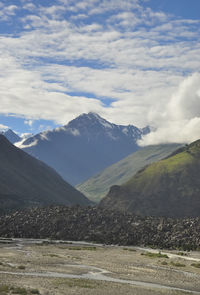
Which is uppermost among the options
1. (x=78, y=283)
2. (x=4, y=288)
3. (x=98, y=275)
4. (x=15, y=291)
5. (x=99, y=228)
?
(x=99, y=228)

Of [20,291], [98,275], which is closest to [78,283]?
[20,291]

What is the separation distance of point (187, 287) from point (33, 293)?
22.8 metres

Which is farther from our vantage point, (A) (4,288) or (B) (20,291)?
(A) (4,288)

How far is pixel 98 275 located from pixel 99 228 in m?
75.2

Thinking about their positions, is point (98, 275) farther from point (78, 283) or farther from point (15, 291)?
point (15, 291)

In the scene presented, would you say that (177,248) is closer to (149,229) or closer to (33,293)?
(149,229)

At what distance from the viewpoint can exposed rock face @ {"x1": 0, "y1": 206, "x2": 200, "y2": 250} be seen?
383 ft

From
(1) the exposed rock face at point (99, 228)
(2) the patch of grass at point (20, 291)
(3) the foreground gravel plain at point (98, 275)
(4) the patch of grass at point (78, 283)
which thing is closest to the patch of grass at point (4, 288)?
(3) the foreground gravel plain at point (98, 275)

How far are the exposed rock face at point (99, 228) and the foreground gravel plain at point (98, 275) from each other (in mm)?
31322

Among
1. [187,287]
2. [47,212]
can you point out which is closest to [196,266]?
[187,287]

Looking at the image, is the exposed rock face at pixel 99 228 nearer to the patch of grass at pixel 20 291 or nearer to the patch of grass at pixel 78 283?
the patch of grass at pixel 78 283

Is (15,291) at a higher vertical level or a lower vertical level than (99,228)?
lower

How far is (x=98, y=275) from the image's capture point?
192ft

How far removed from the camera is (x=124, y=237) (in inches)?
4727
